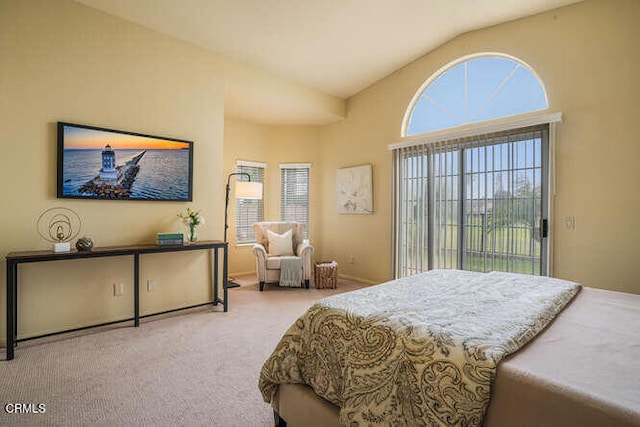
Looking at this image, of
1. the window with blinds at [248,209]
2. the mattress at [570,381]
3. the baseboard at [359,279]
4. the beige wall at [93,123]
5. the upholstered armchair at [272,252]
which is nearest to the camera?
the mattress at [570,381]

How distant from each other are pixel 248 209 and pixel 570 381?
204 inches

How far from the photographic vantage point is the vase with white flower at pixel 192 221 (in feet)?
11.5

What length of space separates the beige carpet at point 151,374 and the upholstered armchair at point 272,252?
3.84 feet

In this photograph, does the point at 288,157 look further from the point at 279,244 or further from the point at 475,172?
the point at 475,172

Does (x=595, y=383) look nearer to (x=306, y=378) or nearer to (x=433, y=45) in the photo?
(x=306, y=378)

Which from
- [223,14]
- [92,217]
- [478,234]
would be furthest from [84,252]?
[478,234]

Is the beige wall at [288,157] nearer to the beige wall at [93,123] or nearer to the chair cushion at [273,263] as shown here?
the chair cushion at [273,263]

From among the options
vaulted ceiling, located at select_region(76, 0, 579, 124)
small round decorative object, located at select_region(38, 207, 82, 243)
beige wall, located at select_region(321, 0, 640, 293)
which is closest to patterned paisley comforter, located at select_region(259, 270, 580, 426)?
beige wall, located at select_region(321, 0, 640, 293)

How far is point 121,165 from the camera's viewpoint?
3.16 metres

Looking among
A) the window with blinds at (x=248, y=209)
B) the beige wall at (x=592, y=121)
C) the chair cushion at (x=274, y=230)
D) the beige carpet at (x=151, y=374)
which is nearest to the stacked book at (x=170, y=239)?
the beige carpet at (x=151, y=374)

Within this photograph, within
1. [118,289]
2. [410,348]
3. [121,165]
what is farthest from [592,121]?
[118,289]

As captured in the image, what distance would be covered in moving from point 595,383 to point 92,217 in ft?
12.1

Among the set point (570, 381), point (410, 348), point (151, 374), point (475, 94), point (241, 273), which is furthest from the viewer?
point (241, 273)

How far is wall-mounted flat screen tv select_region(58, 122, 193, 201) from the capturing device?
2.87 metres
